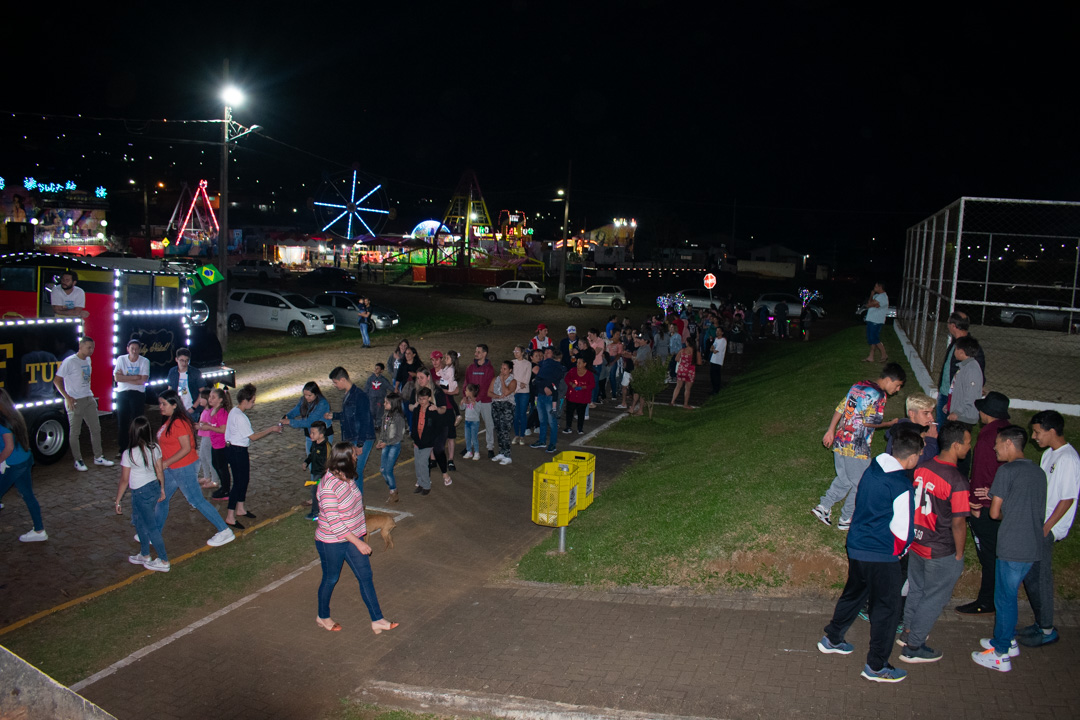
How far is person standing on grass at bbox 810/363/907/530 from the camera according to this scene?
685cm

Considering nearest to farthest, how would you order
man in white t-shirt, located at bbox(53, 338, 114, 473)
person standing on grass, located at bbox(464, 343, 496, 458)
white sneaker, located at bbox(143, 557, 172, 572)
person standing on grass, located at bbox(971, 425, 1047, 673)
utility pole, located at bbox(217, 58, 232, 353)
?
person standing on grass, located at bbox(971, 425, 1047, 673) → white sneaker, located at bbox(143, 557, 172, 572) → man in white t-shirt, located at bbox(53, 338, 114, 473) → person standing on grass, located at bbox(464, 343, 496, 458) → utility pole, located at bbox(217, 58, 232, 353)

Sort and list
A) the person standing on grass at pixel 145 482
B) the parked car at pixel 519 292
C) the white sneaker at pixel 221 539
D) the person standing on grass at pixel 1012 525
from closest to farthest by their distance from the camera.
→ the person standing on grass at pixel 1012 525, the person standing on grass at pixel 145 482, the white sneaker at pixel 221 539, the parked car at pixel 519 292

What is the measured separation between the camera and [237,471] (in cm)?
873

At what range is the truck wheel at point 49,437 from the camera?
35.1ft

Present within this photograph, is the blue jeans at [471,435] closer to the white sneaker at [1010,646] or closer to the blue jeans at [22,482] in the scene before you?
the blue jeans at [22,482]

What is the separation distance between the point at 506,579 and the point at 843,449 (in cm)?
356

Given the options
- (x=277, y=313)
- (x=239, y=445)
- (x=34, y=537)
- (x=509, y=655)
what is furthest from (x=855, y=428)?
(x=277, y=313)

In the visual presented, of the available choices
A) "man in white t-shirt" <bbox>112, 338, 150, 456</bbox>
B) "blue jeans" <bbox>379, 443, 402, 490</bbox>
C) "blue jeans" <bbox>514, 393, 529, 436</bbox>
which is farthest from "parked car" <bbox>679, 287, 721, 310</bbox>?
"man in white t-shirt" <bbox>112, 338, 150, 456</bbox>

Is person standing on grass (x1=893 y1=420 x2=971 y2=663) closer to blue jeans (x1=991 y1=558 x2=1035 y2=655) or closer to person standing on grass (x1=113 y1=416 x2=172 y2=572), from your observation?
blue jeans (x1=991 y1=558 x2=1035 y2=655)

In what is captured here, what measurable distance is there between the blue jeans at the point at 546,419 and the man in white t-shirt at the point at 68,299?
7434 millimetres

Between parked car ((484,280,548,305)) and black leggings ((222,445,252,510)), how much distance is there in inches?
1450

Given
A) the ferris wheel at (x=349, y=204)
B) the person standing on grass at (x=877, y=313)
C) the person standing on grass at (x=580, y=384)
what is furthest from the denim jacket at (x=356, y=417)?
the ferris wheel at (x=349, y=204)

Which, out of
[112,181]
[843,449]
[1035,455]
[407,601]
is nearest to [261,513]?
[407,601]

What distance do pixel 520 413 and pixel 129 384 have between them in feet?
19.7
